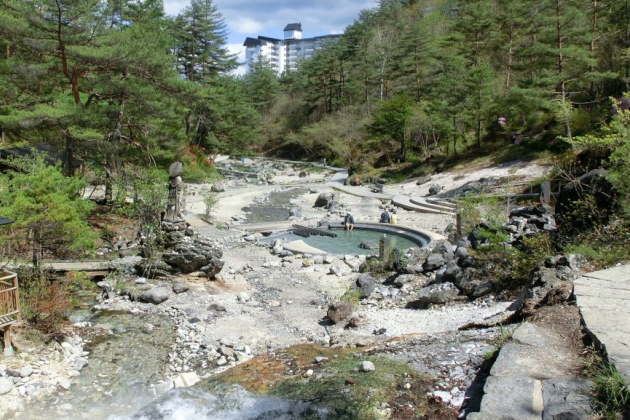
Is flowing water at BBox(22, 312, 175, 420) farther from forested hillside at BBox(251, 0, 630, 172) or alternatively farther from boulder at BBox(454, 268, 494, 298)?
forested hillside at BBox(251, 0, 630, 172)

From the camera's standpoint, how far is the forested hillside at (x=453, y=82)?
26.9 meters

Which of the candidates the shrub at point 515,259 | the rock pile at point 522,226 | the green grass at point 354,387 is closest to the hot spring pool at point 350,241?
the rock pile at point 522,226

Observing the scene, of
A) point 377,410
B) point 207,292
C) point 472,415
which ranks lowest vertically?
point 207,292

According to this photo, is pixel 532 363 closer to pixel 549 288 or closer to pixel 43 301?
pixel 549 288

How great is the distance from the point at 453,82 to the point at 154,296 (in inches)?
1104

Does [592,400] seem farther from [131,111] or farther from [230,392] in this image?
[131,111]

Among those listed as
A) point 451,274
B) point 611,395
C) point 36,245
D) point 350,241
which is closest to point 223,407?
point 611,395

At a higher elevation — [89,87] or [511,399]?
[89,87]

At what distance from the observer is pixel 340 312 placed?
1085cm

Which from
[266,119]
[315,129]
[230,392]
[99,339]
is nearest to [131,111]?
[99,339]

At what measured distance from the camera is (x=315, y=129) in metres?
51.3

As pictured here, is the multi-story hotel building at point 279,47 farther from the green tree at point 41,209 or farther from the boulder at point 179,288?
the green tree at point 41,209

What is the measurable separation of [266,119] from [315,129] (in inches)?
600

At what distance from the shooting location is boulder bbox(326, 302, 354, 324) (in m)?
10.8
